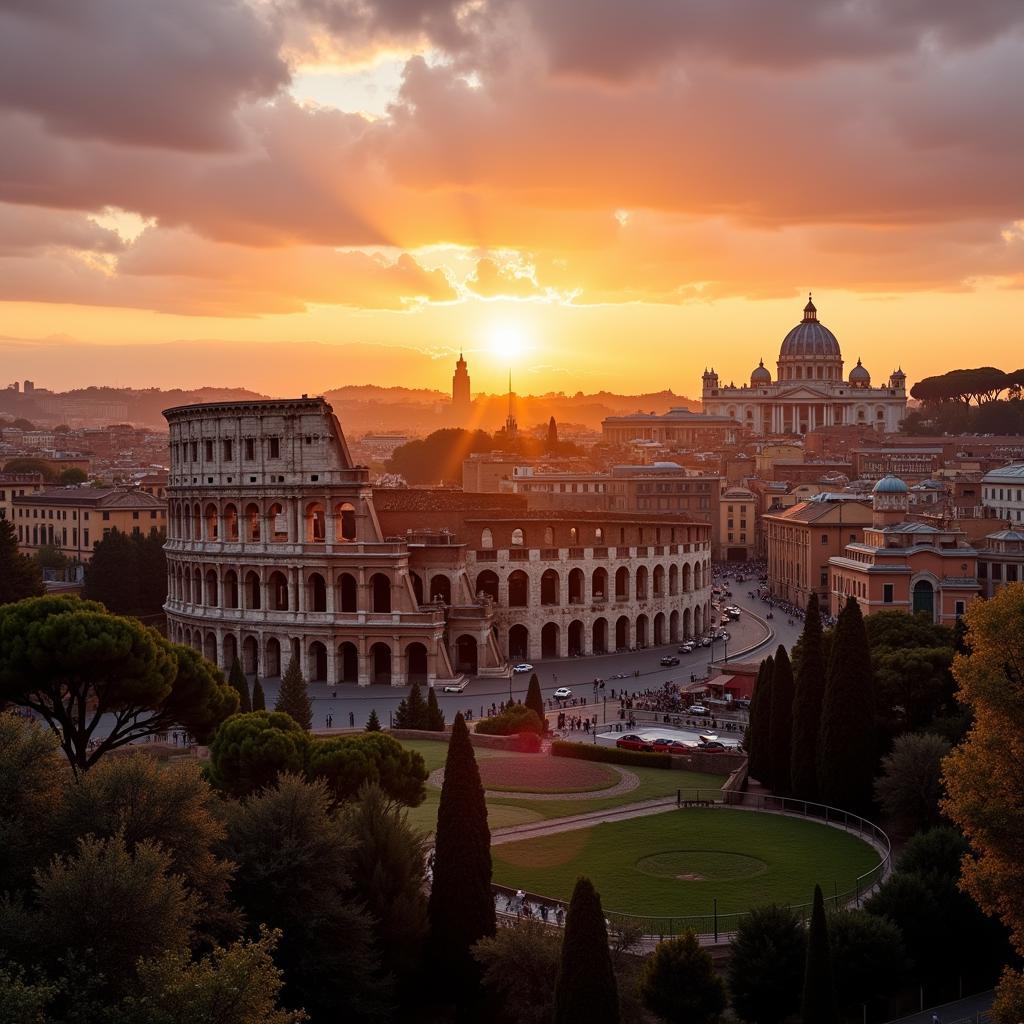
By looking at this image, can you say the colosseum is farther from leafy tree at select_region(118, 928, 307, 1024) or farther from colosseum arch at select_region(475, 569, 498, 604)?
leafy tree at select_region(118, 928, 307, 1024)

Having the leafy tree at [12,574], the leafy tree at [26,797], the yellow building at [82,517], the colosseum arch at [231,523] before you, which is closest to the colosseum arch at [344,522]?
the colosseum arch at [231,523]

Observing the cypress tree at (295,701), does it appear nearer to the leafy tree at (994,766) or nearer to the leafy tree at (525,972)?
the leafy tree at (525,972)

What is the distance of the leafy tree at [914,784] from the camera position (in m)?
37.3

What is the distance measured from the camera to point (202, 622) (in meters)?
76.6

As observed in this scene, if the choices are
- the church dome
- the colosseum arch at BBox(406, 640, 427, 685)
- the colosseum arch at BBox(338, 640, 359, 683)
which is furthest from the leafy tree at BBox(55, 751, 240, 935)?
the church dome

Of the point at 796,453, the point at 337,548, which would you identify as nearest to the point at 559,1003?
the point at 337,548

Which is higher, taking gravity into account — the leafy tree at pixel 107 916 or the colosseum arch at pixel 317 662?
the leafy tree at pixel 107 916

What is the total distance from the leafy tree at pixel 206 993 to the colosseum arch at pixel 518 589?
5946cm

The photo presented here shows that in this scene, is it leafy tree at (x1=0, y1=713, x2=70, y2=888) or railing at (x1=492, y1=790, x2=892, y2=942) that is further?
railing at (x1=492, y1=790, x2=892, y2=942)

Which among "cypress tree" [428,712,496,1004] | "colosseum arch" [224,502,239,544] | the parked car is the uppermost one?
"colosseum arch" [224,502,239,544]

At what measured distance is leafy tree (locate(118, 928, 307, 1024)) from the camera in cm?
1908

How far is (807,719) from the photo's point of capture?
42.0 m

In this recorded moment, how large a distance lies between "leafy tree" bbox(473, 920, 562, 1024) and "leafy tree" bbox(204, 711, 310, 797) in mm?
10129

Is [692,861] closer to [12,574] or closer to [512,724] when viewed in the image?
[512,724]
